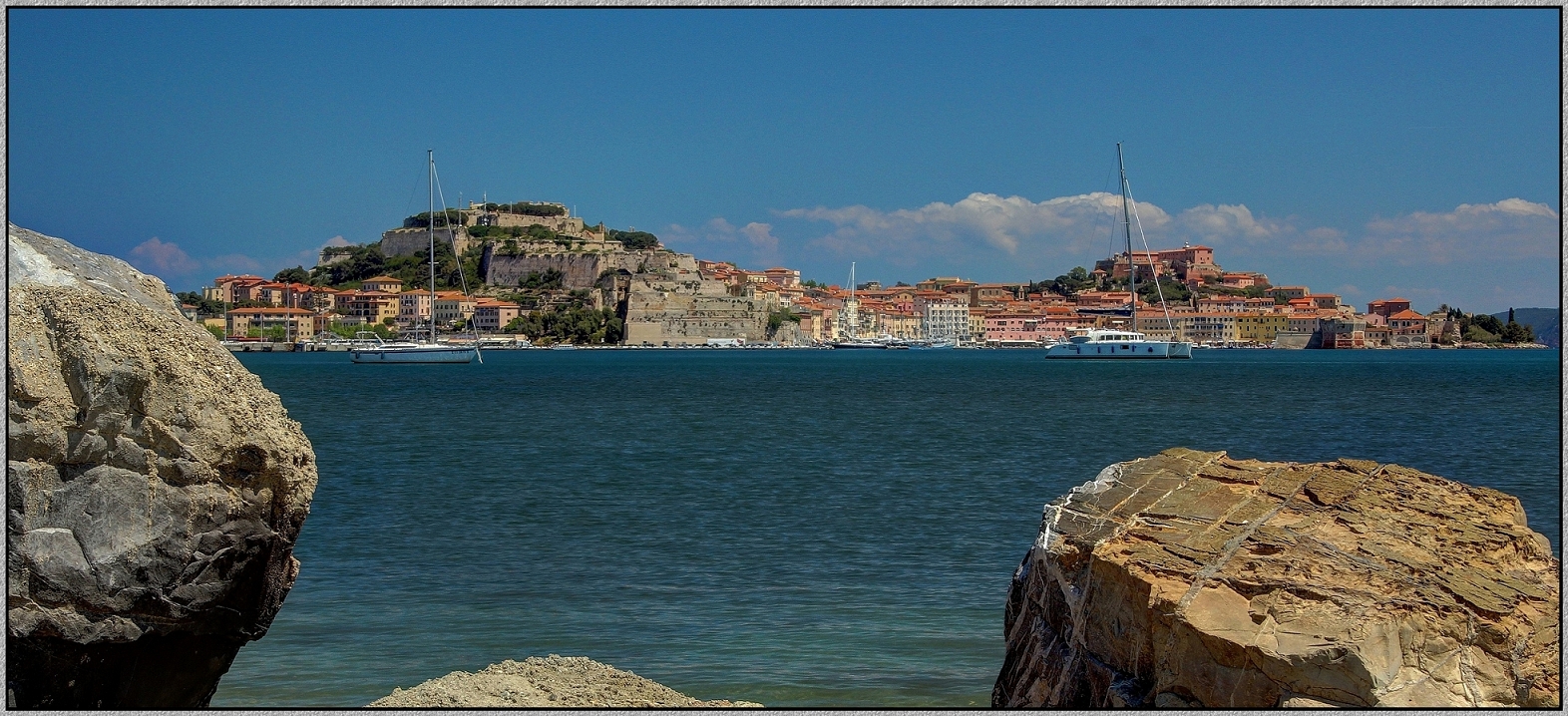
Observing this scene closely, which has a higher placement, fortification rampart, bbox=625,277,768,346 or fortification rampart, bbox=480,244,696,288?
fortification rampart, bbox=480,244,696,288

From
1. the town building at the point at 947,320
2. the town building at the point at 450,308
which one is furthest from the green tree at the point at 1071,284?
the town building at the point at 450,308

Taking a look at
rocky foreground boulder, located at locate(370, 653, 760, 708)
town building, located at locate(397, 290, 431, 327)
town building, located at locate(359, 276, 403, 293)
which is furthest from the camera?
town building, located at locate(359, 276, 403, 293)

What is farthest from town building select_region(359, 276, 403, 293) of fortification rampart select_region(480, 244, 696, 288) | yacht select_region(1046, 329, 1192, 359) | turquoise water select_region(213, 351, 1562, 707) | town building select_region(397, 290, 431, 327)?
turquoise water select_region(213, 351, 1562, 707)

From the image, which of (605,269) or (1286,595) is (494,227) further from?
(1286,595)

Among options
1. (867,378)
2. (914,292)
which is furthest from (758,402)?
(914,292)

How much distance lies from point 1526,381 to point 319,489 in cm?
4164

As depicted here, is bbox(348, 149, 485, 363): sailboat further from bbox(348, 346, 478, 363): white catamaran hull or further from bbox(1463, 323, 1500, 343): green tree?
bbox(1463, 323, 1500, 343): green tree

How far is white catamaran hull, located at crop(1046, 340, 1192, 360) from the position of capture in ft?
210

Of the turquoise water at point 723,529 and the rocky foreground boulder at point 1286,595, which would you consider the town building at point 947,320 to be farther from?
the rocky foreground boulder at point 1286,595

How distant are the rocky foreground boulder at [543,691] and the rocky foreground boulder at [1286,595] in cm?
124

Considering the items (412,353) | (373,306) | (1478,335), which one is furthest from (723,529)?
(1478,335)

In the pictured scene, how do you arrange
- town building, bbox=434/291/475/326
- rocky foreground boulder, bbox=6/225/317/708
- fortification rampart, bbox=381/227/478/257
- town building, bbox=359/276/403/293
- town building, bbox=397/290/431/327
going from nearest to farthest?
rocky foreground boulder, bbox=6/225/317/708
town building, bbox=397/290/431/327
town building, bbox=434/291/475/326
town building, bbox=359/276/403/293
fortification rampart, bbox=381/227/478/257

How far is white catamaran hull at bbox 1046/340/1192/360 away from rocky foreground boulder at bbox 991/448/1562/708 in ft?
205

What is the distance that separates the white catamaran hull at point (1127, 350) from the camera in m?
64.1
